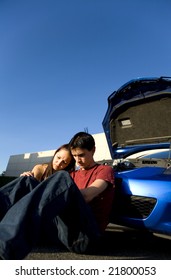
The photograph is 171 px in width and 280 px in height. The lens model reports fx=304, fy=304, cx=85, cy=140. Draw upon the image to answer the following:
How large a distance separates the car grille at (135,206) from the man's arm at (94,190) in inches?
15.7

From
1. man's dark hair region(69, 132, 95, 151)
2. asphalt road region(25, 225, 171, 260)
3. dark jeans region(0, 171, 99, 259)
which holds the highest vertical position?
man's dark hair region(69, 132, 95, 151)

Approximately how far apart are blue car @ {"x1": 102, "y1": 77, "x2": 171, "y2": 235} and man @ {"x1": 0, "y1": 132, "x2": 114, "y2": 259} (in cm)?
31

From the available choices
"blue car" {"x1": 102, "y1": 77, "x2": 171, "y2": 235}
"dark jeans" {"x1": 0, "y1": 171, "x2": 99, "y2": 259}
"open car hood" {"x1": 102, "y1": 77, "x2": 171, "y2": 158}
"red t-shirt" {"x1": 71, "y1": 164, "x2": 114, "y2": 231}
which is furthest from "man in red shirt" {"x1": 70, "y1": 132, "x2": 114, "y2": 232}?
"open car hood" {"x1": 102, "y1": 77, "x2": 171, "y2": 158}

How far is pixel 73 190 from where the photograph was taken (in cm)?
206

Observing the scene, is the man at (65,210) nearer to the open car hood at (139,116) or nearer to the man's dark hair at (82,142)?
the man's dark hair at (82,142)

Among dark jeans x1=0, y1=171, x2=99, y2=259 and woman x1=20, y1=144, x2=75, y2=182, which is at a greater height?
woman x1=20, y1=144, x2=75, y2=182

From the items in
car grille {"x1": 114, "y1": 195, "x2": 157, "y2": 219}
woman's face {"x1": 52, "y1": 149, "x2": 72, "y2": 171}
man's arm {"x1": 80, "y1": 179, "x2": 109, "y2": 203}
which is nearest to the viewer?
man's arm {"x1": 80, "y1": 179, "x2": 109, "y2": 203}

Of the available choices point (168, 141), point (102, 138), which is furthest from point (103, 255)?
point (102, 138)

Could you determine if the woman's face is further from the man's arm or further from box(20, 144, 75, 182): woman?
the man's arm

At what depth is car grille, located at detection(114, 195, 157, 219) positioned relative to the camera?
8.54 feet
